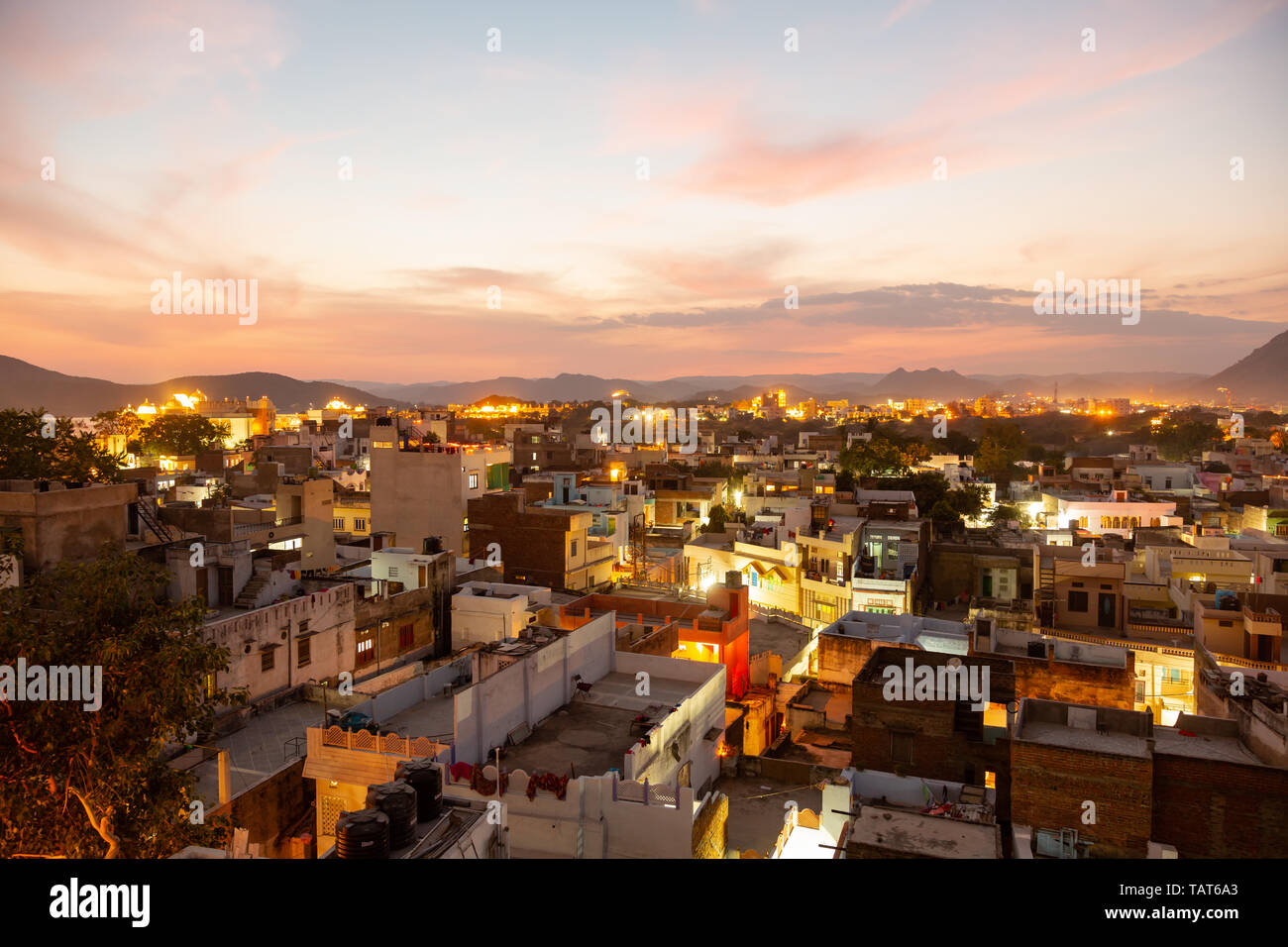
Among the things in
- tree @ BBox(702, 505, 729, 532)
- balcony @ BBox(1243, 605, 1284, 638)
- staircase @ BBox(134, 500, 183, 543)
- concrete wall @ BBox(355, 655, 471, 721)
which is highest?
staircase @ BBox(134, 500, 183, 543)

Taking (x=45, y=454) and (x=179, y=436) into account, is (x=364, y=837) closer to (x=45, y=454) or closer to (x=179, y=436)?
(x=45, y=454)

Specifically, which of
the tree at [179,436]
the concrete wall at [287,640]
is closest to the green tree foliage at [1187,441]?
the concrete wall at [287,640]

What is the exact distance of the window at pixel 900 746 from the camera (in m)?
19.6

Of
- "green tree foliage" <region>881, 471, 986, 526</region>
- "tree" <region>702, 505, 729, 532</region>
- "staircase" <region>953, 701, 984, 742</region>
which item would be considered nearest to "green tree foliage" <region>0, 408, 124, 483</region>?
"tree" <region>702, 505, 729, 532</region>

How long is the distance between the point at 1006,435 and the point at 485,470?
264 feet

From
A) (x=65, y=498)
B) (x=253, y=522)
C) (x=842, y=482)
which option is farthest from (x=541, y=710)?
(x=842, y=482)

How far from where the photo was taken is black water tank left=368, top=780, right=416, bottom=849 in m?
7.77

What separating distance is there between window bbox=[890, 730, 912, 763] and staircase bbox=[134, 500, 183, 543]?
1971 centimetres

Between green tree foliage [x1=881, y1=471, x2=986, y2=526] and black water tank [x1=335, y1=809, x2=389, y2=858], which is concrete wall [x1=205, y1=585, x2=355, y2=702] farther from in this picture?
green tree foliage [x1=881, y1=471, x2=986, y2=526]

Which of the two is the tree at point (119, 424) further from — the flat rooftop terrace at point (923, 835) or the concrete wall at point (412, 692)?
the flat rooftop terrace at point (923, 835)
